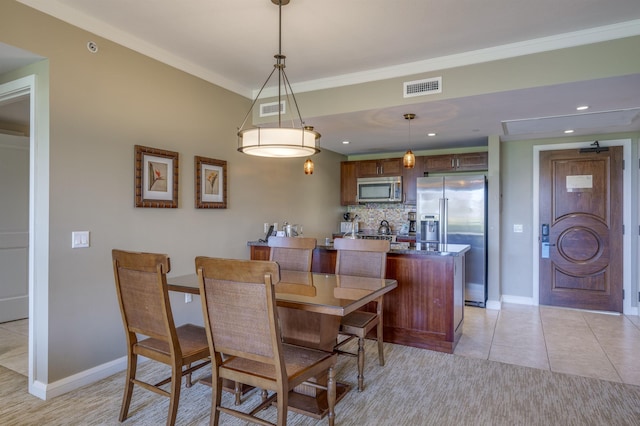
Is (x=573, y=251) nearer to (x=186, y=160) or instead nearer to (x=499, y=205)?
(x=499, y=205)

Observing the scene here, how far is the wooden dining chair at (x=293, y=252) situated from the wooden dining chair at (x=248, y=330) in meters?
1.27

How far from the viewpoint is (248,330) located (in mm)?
1799

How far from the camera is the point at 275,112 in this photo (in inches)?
166

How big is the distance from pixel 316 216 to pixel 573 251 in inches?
142

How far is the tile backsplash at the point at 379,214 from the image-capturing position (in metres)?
6.48

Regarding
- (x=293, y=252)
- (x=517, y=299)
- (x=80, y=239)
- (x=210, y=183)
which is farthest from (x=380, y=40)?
(x=517, y=299)

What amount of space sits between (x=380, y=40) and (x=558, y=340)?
3388 millimetres

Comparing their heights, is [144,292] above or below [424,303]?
above

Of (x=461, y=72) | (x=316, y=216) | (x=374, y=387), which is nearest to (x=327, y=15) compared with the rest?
(x=461, y=72)

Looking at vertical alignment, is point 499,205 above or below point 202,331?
above

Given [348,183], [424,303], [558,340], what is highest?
[348,183]

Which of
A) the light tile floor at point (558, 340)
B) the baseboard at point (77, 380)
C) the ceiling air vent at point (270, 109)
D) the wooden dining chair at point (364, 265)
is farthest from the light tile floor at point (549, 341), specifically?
the ceiling air vent at point (270, 109)

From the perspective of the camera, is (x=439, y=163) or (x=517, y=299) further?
(x=439, y=163)

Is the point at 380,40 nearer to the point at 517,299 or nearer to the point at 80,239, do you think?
the point at 80,239
